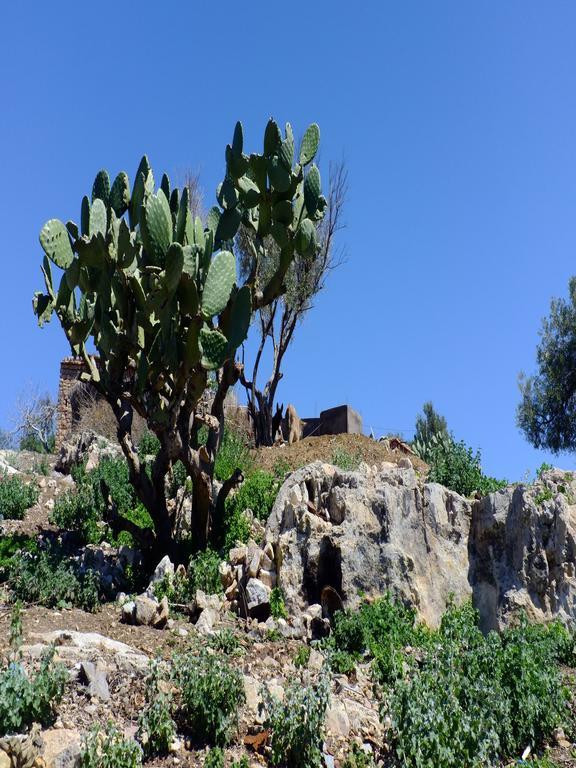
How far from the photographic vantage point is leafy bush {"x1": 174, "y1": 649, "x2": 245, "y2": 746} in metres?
5.21

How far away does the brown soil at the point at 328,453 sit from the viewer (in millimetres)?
12430

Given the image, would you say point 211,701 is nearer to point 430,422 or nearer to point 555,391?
point 555,391

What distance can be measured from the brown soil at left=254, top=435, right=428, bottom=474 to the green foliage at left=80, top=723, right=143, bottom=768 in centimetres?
695

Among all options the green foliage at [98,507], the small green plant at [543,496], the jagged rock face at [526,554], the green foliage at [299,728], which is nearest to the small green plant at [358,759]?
the green foliage at [299,728]

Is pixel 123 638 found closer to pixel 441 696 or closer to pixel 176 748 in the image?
pixel 176 748

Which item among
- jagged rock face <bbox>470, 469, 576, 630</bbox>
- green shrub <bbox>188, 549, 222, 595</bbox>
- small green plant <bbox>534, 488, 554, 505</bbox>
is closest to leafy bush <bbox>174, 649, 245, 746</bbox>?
green shrub <bbox>188, 549, 222, 595</bbox>

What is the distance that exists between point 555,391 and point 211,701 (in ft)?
51.2

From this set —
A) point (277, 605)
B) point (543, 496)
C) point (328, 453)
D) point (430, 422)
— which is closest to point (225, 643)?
point (277, 605)

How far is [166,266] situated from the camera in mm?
7734

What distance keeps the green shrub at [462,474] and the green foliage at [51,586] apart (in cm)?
452

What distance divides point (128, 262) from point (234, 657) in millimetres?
3896

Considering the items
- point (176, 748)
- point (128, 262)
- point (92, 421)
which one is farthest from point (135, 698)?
point (92, 421)

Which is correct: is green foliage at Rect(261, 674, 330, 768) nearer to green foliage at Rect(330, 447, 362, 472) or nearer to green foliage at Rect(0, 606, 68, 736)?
green foliage at Rect(0, 606, 68, 736)

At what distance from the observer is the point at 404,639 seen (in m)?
7.11
